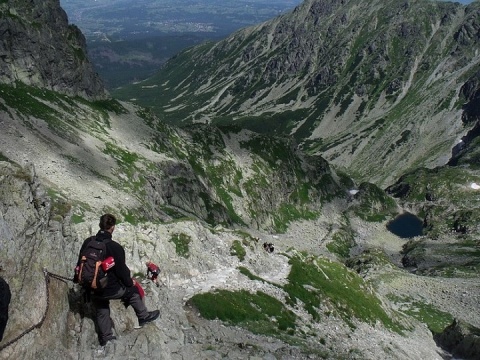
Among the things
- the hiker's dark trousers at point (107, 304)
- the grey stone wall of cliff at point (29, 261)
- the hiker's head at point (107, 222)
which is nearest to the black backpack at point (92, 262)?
the hiker's head at point (107, 222)

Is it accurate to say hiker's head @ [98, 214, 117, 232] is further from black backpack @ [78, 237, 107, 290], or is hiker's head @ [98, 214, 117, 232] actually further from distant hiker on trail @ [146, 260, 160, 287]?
distant hiker on trail @ [146, 260, 160, 287]

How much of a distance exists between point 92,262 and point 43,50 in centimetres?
13155

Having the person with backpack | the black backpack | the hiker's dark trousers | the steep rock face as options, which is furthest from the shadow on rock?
the steep rock face

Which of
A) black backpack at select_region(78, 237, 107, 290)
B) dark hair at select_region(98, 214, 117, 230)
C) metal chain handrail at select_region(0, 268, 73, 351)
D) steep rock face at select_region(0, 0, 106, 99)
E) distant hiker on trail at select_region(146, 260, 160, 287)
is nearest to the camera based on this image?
metal chain handrail at select_region(0, 268, 73, 351)

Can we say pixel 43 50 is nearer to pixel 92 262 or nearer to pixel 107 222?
pixel 107 222

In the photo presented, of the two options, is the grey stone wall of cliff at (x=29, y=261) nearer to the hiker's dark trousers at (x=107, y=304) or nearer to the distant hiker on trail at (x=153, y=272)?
the hiker's dark trousers at (x=107, y=304)

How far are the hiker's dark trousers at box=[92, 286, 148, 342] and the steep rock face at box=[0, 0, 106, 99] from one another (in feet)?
347

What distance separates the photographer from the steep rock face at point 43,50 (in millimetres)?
119044

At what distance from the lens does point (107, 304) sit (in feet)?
68.8

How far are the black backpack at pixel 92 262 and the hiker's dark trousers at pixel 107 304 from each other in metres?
1.41

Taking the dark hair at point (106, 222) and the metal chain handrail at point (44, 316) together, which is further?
the dark hair at point (106, 222)

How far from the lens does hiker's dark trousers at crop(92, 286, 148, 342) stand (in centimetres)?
2042

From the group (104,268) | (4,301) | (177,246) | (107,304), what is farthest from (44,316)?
(177,246)

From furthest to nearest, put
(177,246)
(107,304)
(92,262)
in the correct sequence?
(177,246)
(107,304)
(92,262)
